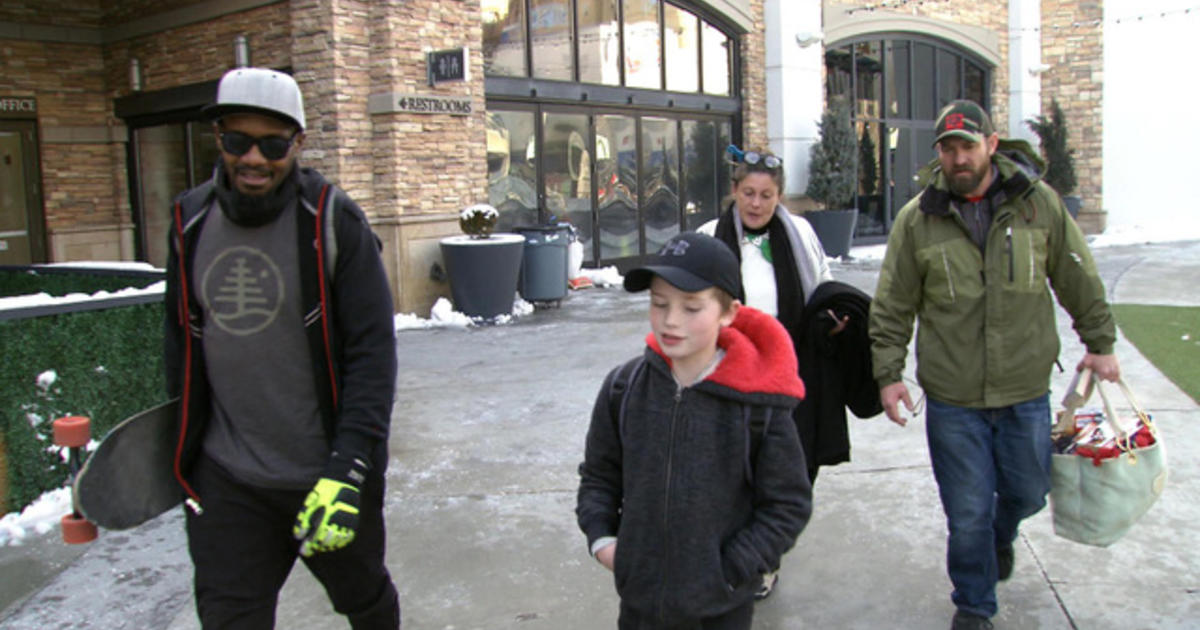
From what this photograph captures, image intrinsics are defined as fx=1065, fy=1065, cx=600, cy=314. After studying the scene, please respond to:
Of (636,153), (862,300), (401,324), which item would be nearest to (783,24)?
(636,153)

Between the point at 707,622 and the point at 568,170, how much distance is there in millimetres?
11987

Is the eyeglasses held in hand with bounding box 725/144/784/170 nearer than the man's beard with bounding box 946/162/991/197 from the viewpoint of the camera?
No

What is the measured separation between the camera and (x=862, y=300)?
384cm

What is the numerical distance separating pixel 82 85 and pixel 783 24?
34.2 feet

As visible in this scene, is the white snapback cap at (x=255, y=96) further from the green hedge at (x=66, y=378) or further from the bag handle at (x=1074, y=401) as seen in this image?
the green hedge at (x=66, y=378)

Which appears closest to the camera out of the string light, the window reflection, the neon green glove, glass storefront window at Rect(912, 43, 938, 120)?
the neon green glove

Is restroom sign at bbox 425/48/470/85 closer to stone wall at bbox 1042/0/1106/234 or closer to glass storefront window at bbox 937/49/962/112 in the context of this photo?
glass storefront window at bbox 937/49/962/112

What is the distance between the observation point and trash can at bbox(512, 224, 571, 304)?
1198cm

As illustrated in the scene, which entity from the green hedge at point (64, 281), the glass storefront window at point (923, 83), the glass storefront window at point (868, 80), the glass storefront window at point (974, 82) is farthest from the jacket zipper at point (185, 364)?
the glass storefront window at point (974, 82)

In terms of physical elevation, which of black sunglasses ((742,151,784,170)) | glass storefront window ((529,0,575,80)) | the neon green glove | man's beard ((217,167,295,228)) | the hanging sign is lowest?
the neon green glove

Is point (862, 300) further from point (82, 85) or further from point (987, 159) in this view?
point (82, 85)

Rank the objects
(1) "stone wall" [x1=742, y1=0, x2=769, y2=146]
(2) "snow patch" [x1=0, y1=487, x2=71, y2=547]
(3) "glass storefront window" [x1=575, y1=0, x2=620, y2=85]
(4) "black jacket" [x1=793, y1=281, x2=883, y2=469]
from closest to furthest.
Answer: (4) "black jacket" [x1=793, y1=281, x2=883, y2=469], (2) "snow patch" [x1=0, y1=487, x2=71, y2=547], (3) "glass storefront window" [x1=575, y1=0, x2=620, y2=85], (1) "stone wall" [x1=742, y1=0, x2=769, y2=146]

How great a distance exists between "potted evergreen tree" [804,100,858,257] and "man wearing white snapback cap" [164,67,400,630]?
48.9ft

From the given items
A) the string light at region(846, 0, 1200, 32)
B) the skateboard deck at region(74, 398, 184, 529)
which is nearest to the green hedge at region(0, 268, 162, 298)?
the skateboard deck at region(74, 398, 184, 529)
